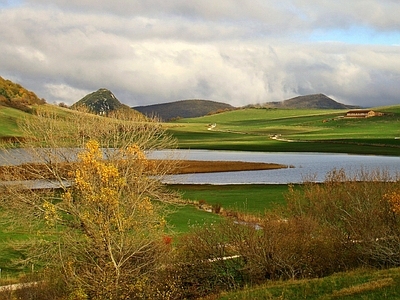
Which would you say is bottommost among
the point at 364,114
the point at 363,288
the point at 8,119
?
the point at 363,288

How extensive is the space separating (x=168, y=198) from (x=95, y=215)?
6.91 m

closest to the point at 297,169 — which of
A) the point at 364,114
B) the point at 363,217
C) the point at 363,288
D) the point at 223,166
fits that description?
the point at 223,166

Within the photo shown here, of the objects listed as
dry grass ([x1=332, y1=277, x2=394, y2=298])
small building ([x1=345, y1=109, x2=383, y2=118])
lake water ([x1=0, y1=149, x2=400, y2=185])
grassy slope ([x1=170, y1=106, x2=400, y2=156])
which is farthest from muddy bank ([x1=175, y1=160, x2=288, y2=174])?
small building ([x1=345, y1=109, x2=383, y2=118])

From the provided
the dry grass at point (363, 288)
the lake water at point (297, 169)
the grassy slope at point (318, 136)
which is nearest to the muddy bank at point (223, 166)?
the lake water at point (297, 169)

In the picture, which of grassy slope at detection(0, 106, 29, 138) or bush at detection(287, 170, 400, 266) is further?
grassy slope at detection(0, 106, 29, 138)

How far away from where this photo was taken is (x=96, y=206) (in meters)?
22.1

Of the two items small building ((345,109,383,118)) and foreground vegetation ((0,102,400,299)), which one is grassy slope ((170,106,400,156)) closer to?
small building ((345,109,383,118))

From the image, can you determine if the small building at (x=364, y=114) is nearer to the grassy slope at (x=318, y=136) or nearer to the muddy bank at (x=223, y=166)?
the grassy slope at (x=318, y=136)

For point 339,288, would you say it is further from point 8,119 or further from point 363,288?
point 8,119

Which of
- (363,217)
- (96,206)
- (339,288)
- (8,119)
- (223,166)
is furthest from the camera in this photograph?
(8,119)

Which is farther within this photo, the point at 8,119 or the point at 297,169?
the point at 8,119

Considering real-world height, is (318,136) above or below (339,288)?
above

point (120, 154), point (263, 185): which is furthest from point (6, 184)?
point (263, 185)

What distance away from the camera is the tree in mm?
21859
